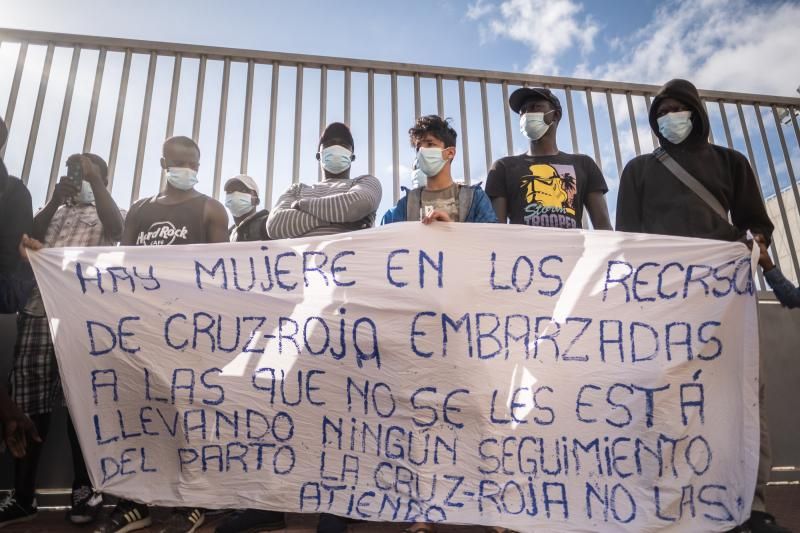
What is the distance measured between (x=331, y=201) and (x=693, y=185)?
193cm

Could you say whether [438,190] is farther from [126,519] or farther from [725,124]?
[725,124]

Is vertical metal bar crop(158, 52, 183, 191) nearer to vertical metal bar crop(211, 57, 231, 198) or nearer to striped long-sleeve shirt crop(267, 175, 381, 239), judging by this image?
vertical metal bar crop(211, 57, 231, 198)

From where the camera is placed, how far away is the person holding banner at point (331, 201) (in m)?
2.77

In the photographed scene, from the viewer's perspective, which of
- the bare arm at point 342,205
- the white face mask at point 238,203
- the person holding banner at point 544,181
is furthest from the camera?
the white face mask at point 238,203

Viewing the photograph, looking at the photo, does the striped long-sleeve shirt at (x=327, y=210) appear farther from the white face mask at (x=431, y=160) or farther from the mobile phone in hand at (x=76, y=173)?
the mobile phone in hand at (x=76, y=173)

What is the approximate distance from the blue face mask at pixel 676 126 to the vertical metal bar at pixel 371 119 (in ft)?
6.99

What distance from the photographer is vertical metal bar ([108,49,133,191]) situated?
3.96 m

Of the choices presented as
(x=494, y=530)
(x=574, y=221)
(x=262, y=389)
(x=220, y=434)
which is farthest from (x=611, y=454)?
(x=220, y=434)

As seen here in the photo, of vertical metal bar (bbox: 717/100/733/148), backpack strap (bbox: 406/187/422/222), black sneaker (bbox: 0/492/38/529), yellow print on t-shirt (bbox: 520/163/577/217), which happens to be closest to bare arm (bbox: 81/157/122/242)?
black sneaker (bbox: 0/492/38/529)

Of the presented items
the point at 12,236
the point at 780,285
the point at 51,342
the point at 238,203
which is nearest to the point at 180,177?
the point at 238,203

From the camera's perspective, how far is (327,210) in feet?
9.03

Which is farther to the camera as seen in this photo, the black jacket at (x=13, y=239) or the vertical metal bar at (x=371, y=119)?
the vertical metal bar at (x=371, y=119)

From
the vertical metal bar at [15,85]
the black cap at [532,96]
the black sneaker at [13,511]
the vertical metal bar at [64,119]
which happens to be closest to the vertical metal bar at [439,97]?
the black cap at [532,96]

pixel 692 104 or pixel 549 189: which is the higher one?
pixel 692 104
